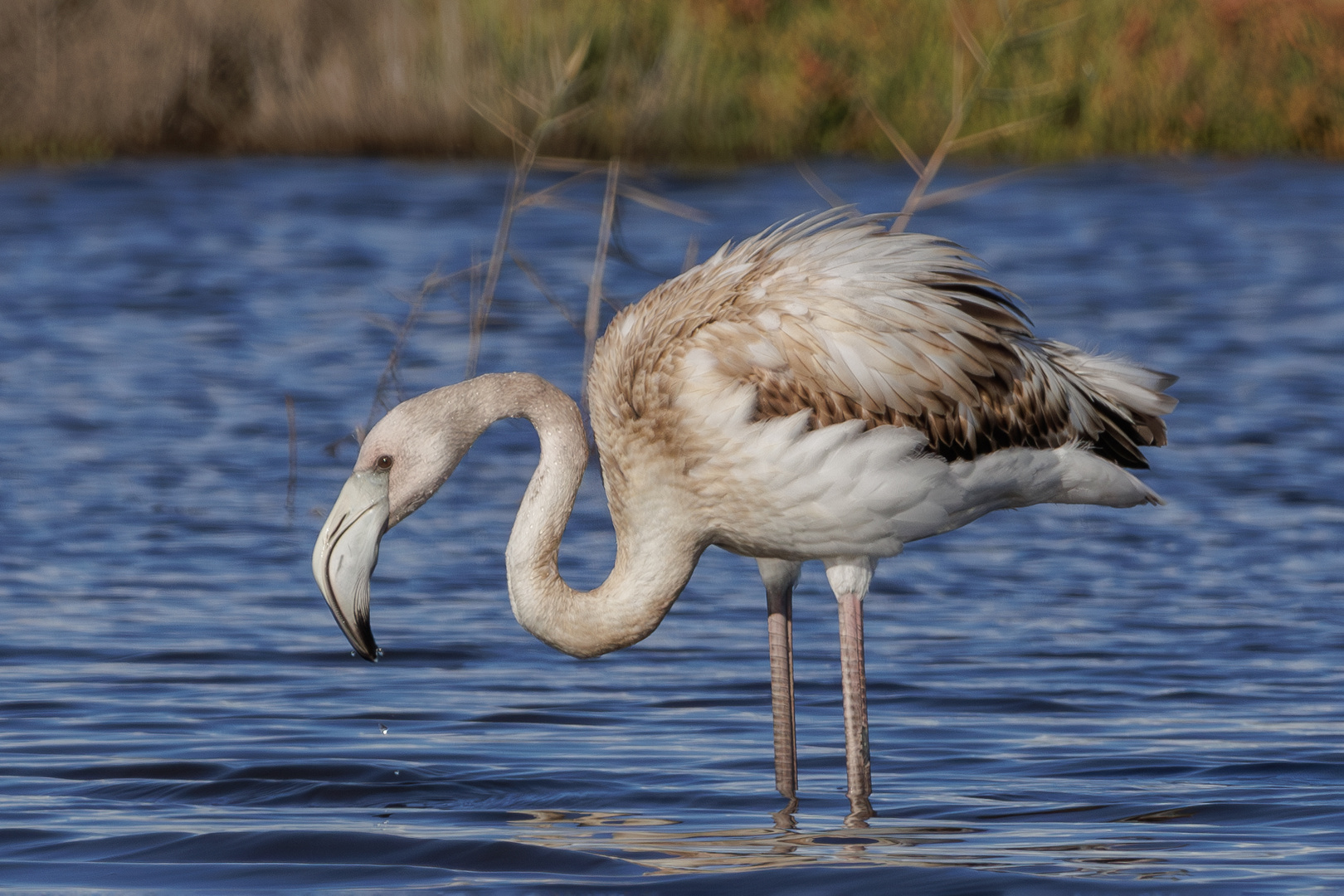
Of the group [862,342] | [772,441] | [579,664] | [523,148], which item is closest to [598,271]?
[523,148]

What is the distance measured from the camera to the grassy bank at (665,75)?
20234 mm

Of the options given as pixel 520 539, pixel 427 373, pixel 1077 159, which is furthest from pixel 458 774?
pixel 1077 159

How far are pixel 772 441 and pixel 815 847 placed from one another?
1.14 meters

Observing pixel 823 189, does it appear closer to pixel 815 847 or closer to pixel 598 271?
pixel 598 271

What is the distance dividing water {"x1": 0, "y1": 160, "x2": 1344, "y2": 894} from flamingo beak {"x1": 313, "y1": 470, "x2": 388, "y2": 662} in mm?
679

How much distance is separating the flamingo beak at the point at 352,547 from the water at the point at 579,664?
0.68 metres

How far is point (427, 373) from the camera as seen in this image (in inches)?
505

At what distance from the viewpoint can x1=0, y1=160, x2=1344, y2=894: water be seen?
18.2ft

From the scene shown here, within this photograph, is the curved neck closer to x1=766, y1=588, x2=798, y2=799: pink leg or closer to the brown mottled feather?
the brown mottled feather

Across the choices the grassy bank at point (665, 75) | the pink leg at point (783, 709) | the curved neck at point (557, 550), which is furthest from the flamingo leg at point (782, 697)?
the grassy bank at point (665, 75)

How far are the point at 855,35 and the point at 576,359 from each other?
9225mm

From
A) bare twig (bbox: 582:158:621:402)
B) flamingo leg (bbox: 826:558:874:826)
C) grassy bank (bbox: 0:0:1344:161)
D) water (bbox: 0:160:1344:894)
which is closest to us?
water (bbox: 0:160:1344:894)

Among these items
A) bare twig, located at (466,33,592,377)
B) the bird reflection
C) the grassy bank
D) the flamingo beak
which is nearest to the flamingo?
the flamingo beak

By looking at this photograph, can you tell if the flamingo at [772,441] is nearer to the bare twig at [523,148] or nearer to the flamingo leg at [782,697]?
the flamingo leg at [782,697]
